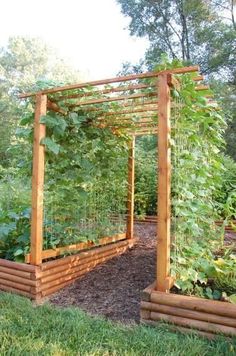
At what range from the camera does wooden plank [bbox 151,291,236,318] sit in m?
2.28

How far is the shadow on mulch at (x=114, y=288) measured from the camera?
295 cm

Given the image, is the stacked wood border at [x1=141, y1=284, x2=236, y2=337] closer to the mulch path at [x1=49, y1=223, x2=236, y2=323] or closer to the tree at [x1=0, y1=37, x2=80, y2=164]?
the mulch path at [x1=49, y1=223, x2=236, y2=323]

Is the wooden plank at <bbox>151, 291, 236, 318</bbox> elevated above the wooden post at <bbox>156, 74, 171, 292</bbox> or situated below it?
below

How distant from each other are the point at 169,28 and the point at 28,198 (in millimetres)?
9998

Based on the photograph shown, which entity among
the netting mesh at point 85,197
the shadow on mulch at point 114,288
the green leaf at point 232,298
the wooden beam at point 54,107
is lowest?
the shadow on mulch at point 114,288

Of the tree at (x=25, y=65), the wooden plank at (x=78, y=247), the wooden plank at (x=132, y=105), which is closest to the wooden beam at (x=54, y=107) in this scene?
the wooden plank at (x=132, y=105)

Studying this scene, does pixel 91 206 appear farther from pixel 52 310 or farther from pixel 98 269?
pixel 52 310

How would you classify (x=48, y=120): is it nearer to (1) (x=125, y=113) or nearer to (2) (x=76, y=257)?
(1) (x=125, y=113)

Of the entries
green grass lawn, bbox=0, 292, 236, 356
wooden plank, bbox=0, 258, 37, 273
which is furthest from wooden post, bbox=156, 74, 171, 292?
wooden plank, bbox=0, 258, 37, 273

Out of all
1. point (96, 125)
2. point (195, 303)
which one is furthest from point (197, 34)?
point (195, 303)

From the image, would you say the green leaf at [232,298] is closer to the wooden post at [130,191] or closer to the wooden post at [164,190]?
the wooden post at [164,190]

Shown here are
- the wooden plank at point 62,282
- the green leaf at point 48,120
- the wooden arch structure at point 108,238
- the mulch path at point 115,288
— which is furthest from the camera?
the green leaf at point 48,120

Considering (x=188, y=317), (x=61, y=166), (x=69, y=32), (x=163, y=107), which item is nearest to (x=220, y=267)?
(x=188, y=317)

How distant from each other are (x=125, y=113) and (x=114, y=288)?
198cm
